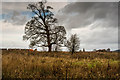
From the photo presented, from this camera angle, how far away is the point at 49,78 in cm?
519

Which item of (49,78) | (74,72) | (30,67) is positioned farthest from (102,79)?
(30,67)


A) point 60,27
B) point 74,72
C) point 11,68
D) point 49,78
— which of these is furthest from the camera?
point 60,27

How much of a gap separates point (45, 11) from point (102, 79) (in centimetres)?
2342

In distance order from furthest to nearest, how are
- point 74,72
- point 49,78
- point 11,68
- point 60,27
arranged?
point 60,27, point 11,68, point 74,72, point 49,78

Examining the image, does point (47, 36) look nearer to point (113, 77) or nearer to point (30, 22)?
point (30, 22)

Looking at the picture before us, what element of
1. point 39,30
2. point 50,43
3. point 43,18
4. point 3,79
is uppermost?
point 43,18

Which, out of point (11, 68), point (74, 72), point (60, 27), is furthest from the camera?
point (60, 27)

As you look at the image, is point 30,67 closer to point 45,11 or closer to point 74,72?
point 74,72

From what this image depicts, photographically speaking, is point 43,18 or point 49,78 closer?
point 49,78

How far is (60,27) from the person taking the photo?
26172mm

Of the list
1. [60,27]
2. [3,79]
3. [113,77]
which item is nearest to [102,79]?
[113,77]

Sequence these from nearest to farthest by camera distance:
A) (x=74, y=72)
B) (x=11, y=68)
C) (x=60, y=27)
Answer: (x=74, y=72), (x=11, y=68), (x=60, y=27)

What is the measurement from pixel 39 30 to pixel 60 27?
168 inches

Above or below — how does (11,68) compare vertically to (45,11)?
below
